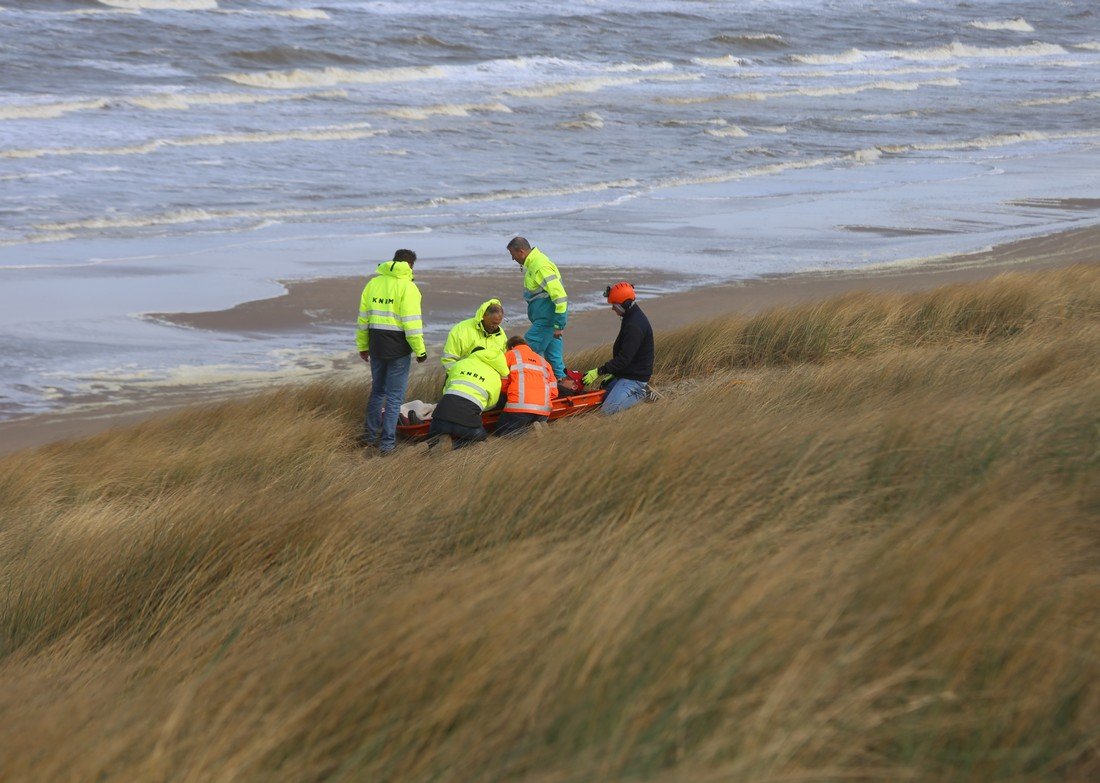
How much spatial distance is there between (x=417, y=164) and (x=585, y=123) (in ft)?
25.3

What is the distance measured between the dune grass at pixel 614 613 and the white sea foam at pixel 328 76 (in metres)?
34.9

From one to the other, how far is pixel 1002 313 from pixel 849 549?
28.5 ft

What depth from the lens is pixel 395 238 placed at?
60.5ft

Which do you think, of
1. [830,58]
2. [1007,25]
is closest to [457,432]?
[830,58]

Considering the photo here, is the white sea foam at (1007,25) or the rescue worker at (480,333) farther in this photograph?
the white sea foam at (1007,25)

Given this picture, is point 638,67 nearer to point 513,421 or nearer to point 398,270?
point 398,270

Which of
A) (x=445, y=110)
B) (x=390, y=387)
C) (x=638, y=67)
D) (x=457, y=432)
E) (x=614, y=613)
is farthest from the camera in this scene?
(x=638, y=67)

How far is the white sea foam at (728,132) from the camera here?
30.6m

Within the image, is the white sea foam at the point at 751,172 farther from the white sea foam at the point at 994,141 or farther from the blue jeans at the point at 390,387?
the blue jeans at the point at 390,387

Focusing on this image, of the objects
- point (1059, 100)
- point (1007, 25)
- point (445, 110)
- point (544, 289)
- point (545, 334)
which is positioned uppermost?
point (1007, 25)

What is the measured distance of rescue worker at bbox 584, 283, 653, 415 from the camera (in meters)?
9.70

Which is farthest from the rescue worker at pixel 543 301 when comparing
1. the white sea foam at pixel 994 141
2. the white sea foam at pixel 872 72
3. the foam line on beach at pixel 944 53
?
the foam line on beach at pixel 944 53

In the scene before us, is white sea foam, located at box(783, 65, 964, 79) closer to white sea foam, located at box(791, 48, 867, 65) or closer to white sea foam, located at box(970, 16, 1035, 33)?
white sea foam, located at box(791, 48, 867, 65)

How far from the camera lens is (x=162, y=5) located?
5391 cm
